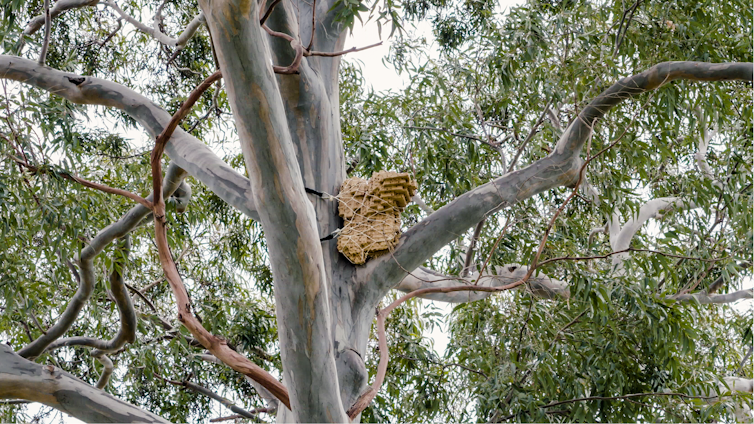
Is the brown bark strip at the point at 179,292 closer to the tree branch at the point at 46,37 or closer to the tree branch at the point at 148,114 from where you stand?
the tree branch at the point at 148,114

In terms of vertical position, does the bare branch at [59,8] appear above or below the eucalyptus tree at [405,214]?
above

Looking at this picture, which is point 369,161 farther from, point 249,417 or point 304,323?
point 304,323

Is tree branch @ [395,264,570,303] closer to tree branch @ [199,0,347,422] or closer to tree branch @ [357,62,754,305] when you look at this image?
tree branch @ [357,62,754,305]

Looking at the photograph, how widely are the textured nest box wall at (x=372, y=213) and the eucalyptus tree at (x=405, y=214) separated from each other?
0.05 metres

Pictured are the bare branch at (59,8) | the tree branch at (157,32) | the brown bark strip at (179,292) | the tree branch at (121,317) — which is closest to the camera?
the brown bark strip at (179,292)

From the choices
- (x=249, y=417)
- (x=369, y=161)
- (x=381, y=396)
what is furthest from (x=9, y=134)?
(x=381, y=396)

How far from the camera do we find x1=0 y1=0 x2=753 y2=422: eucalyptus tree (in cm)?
179

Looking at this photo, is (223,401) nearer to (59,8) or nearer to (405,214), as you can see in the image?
(405,214)

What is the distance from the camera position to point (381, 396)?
3930 millimetres

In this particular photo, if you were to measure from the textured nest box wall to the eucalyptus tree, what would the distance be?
5cm

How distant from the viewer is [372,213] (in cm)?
247

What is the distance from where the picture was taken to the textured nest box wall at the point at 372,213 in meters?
2.43

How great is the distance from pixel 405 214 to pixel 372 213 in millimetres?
1848

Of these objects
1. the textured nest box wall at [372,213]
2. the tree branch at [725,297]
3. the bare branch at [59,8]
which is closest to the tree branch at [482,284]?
the tree branch at [725,297]
